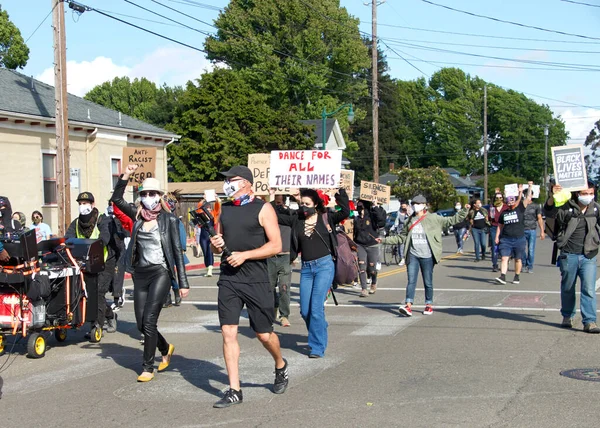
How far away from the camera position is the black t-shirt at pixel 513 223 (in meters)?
17.0

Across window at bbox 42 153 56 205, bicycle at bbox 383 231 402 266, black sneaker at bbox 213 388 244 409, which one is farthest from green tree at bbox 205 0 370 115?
black sneaker at bbox 213 388 244 409

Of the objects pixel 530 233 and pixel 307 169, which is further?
pixel 530 233

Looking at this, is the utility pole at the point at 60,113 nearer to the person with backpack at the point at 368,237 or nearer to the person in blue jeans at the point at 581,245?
the person with backpack at the point at 368,237

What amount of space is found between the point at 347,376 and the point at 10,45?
4289cm

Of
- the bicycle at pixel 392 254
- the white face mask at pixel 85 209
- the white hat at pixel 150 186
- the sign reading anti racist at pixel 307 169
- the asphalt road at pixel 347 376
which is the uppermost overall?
the sign reading anti racist at pixel 307 169

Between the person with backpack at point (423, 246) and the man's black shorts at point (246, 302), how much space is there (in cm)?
546

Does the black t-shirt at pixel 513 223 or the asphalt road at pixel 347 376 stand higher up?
the black t-shirt at pixel 513 223

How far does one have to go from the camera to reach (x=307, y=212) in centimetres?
947

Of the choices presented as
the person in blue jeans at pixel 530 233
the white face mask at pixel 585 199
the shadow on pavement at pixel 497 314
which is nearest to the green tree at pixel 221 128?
the person in blue jeans at pixel 530 233

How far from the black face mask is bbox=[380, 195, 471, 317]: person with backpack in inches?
120

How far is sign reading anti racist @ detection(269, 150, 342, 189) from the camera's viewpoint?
13438 mm

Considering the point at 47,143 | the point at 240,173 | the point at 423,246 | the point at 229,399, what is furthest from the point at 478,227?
the point at 229,399

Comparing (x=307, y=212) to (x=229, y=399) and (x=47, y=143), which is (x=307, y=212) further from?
(x=47, y=143)

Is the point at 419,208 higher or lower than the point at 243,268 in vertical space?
higher
